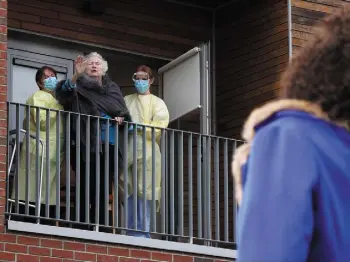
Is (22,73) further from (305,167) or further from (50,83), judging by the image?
(305,167)

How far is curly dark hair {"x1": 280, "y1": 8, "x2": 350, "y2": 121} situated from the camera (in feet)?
8.02

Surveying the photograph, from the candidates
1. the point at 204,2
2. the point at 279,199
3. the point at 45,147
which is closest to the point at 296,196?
the point at 279,199

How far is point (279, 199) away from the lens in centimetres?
237

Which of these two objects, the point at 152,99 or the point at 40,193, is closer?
the point at 40,193

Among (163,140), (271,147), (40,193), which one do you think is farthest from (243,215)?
(163,140)

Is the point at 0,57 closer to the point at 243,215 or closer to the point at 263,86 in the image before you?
the point at 263,86

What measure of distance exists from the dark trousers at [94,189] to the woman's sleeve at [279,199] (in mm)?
7726

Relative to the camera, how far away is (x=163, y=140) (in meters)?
11.0

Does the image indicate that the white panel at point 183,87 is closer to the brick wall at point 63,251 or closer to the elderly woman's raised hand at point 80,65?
the elderly woman's raised hand at point 80,65

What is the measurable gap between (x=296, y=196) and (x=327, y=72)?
28 centimetres

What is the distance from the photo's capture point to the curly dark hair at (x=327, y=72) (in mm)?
2443

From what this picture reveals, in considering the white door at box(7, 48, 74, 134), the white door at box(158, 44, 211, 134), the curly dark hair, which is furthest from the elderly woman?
the curly dark hair

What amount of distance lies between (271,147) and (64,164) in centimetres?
827

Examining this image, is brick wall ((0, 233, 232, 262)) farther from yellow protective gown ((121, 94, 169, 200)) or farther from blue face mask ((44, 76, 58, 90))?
blue face mask ((44, 76, 58, 90))
